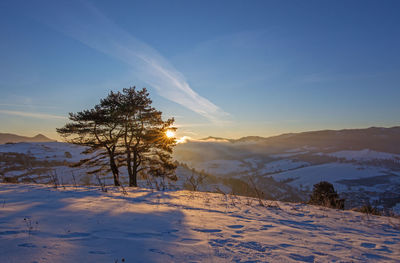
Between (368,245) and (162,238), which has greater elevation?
(162,238)

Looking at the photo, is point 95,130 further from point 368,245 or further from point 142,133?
point 368,245

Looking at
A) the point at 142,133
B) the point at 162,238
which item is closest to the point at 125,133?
the point at 142,133

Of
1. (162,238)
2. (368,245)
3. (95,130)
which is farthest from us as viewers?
(95,130)

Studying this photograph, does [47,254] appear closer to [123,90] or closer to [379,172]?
[123,90]

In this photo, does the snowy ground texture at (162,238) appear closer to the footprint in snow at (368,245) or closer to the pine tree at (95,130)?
the footprint in snow at (368,245)

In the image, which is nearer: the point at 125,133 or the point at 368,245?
the point at 368,245

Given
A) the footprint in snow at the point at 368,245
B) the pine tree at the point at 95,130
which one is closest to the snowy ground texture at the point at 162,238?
the footprint in snow at the point at 368,245

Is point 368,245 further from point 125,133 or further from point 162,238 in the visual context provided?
point 125,133

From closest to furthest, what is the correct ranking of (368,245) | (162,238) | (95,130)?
(162,238)
(368,245)
(95,130)

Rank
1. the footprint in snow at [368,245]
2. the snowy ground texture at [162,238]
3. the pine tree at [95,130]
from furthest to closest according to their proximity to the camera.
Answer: the pine tree at [95,130] → the footprint in snow at [368,245] → the snowy ground texture at [162,238]

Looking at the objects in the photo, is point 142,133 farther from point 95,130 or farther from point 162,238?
point 162,238

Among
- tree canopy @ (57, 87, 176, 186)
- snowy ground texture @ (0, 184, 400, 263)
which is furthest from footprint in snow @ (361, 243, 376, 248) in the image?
tree canopy @ (57, 87, 176, 186)

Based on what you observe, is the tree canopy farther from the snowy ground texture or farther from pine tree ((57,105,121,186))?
the snowy ground texture

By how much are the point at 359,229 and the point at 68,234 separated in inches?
212
